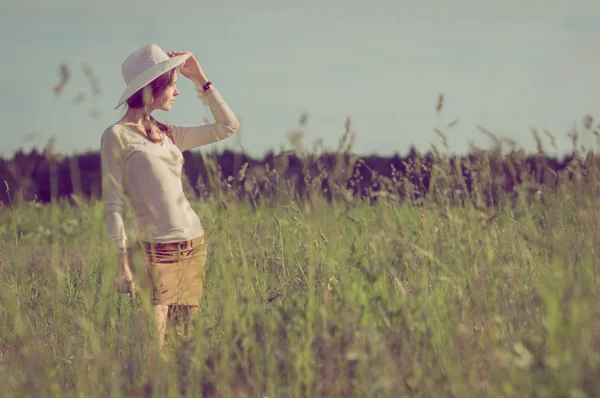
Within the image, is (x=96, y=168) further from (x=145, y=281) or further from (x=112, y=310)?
(x=145, y=281)

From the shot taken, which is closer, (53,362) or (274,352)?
(274,352)

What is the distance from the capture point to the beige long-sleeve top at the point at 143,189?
303cm

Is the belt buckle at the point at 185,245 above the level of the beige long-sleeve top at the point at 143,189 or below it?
below

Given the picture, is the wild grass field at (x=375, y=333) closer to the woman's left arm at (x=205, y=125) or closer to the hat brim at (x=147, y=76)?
the woman's left arm at (x=205, y=125)

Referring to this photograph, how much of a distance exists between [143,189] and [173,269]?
1.33 feet

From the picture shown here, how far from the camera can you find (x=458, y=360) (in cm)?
234

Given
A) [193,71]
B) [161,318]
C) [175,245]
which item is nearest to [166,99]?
[193,71]

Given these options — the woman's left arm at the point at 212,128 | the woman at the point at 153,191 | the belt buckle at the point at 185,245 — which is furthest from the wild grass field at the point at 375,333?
the woman's left arm at the point at 212,128

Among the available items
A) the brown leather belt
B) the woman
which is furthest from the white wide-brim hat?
the brown leather belt

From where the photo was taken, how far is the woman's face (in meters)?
3.25

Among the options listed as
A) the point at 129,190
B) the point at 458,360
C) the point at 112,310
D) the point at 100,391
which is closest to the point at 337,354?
the point at 458,360

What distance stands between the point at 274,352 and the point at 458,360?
66cm

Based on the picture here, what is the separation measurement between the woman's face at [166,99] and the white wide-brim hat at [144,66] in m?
0.11

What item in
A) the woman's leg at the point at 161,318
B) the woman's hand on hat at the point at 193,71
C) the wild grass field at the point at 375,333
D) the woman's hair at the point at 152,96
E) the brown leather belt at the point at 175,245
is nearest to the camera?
the wild grass field at the point at 375,333
